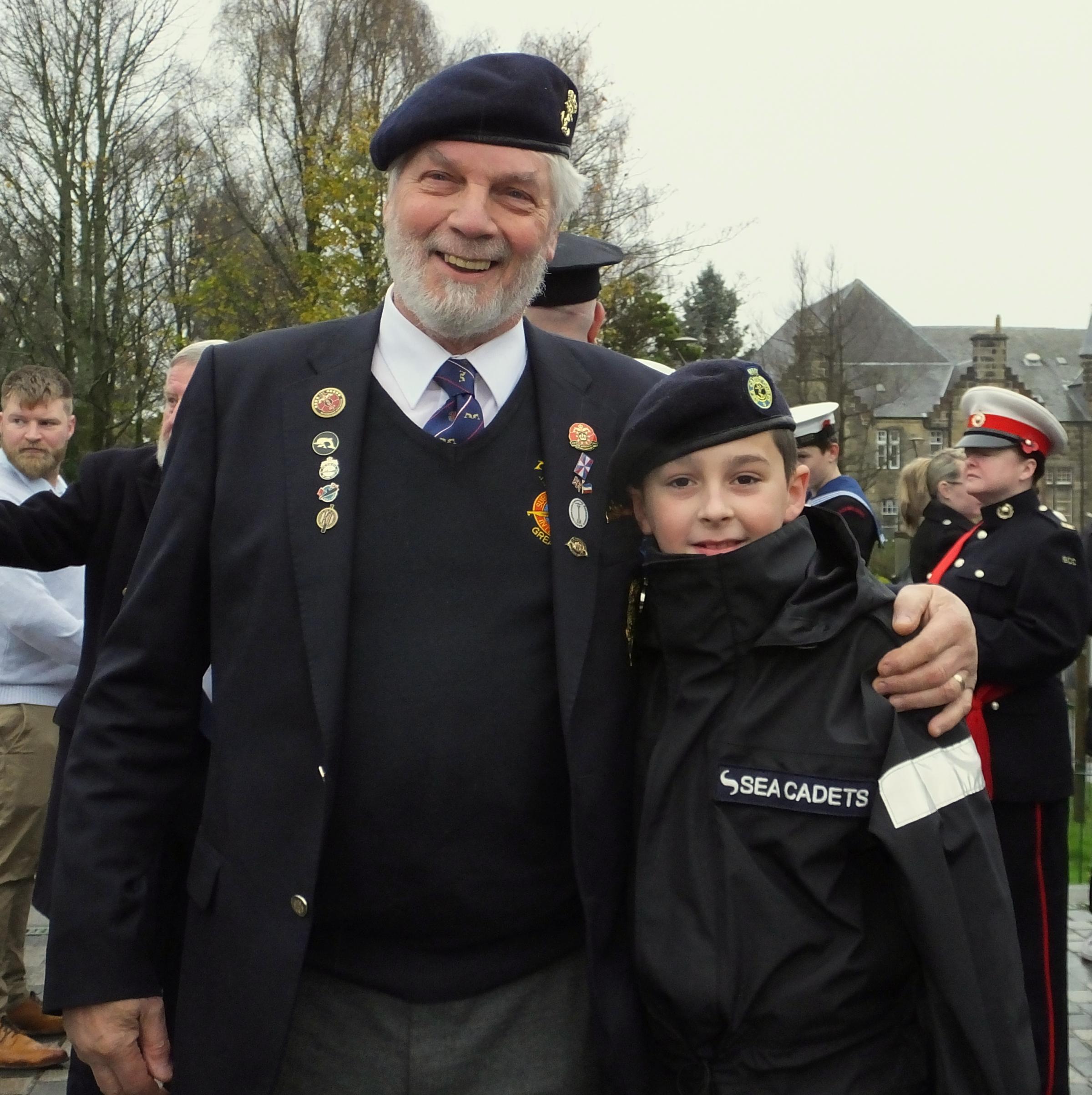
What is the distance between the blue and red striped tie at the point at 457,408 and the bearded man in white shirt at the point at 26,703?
10.9ft

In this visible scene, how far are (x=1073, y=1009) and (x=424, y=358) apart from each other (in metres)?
4.93

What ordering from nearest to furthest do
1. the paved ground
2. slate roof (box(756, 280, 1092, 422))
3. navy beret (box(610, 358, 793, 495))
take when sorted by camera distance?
navy beret (box(610, 358, 793, 495)), the paved ground, slate roof (box(756, 280, 1092, 422))

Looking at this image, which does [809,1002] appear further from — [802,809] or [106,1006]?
[106,1006]

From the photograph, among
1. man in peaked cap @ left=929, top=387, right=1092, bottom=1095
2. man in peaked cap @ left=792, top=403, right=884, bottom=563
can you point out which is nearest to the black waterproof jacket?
man in peaked cap @ left=929, top=387, right=1092, bottom=1095

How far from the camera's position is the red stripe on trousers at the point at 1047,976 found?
14.3 feet

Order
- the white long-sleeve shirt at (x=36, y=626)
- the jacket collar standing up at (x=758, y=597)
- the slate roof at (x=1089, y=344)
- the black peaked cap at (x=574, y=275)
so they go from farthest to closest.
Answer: the slate roof at (x=1089, y=344), the white long-sleeve shirt at (x=36, y=626), the black peaked cap at (x=574, y=275), the jacket collar standing up at (x=758, y=597)

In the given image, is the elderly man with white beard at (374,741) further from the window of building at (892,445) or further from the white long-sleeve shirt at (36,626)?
the window of building at (892,445)

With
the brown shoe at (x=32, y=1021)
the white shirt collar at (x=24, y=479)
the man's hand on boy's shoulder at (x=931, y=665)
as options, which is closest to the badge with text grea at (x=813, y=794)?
the man's hand on boy's shoulder at (x=931, y=665)

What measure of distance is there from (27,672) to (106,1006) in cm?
346

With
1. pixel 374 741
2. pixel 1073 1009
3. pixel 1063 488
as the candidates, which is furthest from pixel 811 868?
pixel 1063 488

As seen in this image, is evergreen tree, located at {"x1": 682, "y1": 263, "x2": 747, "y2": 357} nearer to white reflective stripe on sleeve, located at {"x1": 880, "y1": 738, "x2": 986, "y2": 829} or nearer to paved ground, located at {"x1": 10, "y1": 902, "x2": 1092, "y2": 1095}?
paved ground, located at {"x1": 10, "y1": 902, "x2": 1092, "y2": 1095}

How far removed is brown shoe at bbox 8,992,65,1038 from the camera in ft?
17.8

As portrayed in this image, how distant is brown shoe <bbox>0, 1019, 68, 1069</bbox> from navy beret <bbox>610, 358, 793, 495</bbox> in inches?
155

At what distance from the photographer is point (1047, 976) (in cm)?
441
